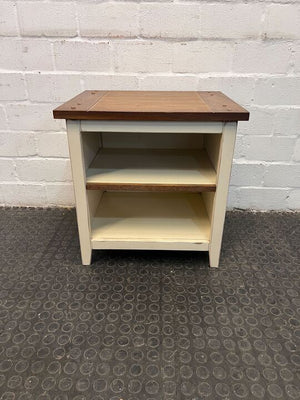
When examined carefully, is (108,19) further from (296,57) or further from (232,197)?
(232,197)

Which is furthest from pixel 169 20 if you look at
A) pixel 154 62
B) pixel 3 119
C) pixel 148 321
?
pixel 148 321

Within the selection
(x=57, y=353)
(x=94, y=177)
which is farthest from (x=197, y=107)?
(x=57, y=353)

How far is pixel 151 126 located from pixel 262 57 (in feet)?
2.01

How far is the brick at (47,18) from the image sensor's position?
1069mm

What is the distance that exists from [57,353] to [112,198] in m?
0.61

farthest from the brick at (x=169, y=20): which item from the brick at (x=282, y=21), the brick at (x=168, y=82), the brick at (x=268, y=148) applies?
the brick at (x=268, y=148)

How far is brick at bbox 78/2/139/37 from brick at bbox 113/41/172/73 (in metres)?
0.04

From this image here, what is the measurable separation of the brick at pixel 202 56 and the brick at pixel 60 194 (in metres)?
0.66

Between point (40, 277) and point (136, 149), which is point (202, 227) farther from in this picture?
point (40, 277)

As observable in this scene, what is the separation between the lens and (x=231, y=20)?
3.53ft

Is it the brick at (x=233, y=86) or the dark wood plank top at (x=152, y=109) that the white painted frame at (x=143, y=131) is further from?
the brick at (x=233, y=86)

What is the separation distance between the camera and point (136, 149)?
121 cm

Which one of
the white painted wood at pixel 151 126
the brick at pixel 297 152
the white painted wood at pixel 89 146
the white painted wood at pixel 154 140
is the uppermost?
the white painted wood at pixel 151 126

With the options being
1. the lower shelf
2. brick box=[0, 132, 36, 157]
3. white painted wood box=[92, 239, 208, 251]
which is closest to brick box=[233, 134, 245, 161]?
the lower shelf
